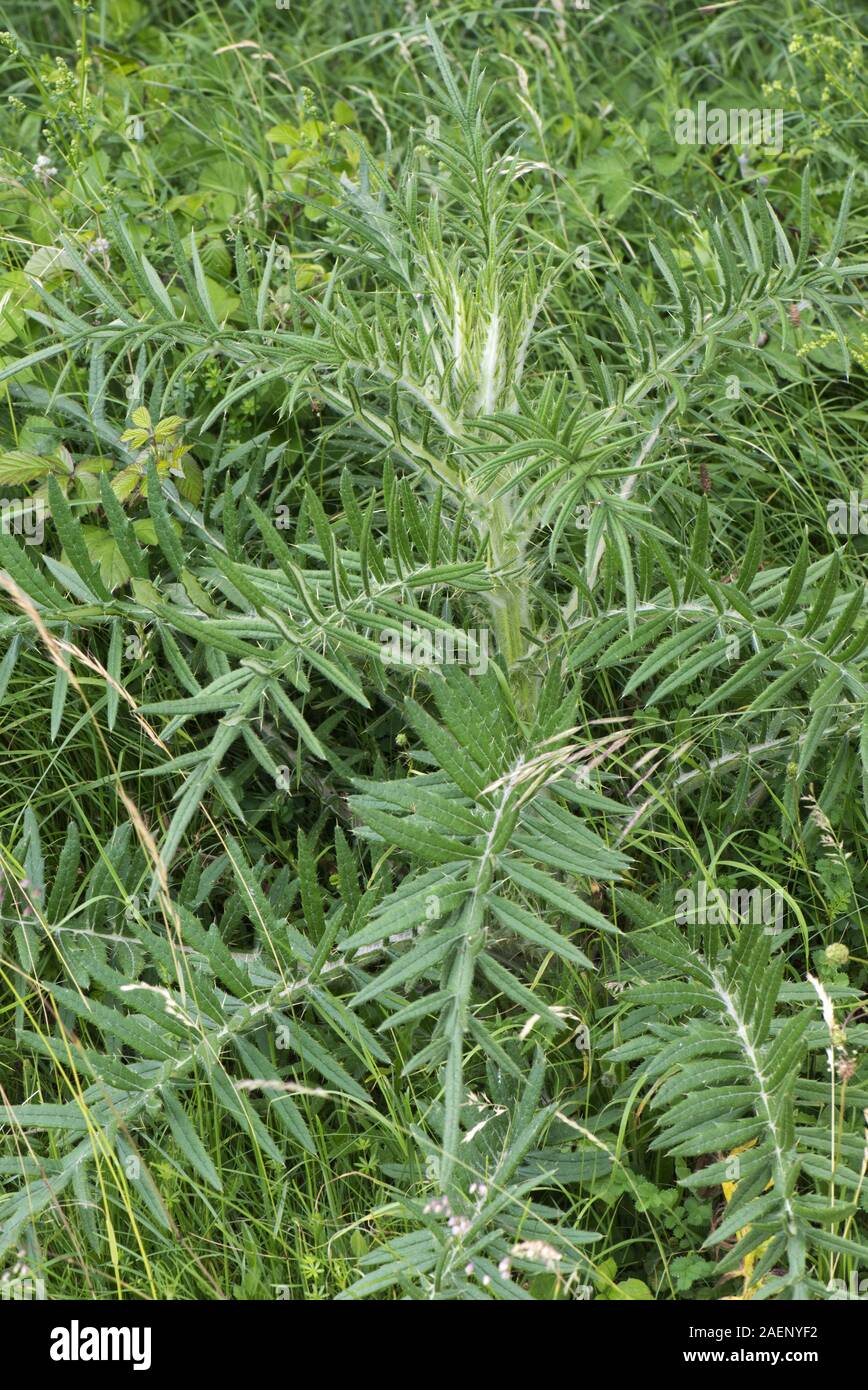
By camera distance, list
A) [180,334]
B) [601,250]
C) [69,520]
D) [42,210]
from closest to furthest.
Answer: [69,520] < [180,334] < [42,210] < [601,250]

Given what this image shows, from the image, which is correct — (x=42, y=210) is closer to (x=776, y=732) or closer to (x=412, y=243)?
(x=412, y=243)

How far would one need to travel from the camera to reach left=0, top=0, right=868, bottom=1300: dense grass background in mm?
1854

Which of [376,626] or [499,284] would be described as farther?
[499,284]

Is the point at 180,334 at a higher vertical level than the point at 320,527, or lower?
higher

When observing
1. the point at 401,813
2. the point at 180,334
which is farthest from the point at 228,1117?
the point at 180,334

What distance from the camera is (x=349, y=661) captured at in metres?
1.78

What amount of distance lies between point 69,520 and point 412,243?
728 mm

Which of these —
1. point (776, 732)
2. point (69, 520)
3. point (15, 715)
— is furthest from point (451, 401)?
point (15, 715)

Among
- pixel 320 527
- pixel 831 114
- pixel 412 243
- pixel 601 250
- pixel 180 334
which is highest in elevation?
pixel 831 114

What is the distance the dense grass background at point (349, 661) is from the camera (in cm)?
185

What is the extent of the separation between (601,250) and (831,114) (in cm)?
65

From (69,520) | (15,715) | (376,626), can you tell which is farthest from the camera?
(15,715)

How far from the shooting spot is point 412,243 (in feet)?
6.96
